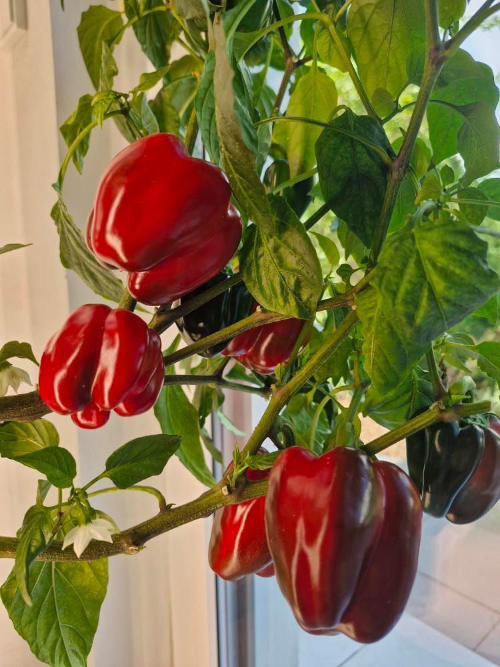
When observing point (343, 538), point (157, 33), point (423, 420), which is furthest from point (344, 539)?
point (157, 33)

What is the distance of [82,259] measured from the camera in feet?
1.55

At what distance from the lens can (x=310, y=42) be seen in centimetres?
58

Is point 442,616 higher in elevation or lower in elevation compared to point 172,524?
lower

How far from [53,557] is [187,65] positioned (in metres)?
0.58

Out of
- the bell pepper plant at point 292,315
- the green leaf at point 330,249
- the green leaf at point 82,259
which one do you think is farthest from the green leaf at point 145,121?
the green leaf at point 330,249

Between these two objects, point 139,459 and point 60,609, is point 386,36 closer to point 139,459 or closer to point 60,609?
point 139,459

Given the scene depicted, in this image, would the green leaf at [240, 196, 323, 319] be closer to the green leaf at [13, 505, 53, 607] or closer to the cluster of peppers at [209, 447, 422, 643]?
the cluster of peppers at [209, 447, 422, 643]

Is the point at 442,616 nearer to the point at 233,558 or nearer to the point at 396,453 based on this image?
the point at 396,453

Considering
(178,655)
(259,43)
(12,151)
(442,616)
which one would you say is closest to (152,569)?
(178,655)

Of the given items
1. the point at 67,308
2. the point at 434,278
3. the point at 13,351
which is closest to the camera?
the point at 434,278

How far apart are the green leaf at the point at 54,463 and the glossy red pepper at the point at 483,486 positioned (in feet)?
1.06

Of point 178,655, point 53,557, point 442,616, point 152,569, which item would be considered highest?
point 53,557

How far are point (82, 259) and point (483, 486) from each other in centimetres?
39

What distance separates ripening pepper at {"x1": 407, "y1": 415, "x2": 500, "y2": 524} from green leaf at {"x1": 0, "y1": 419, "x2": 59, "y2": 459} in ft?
1.06
